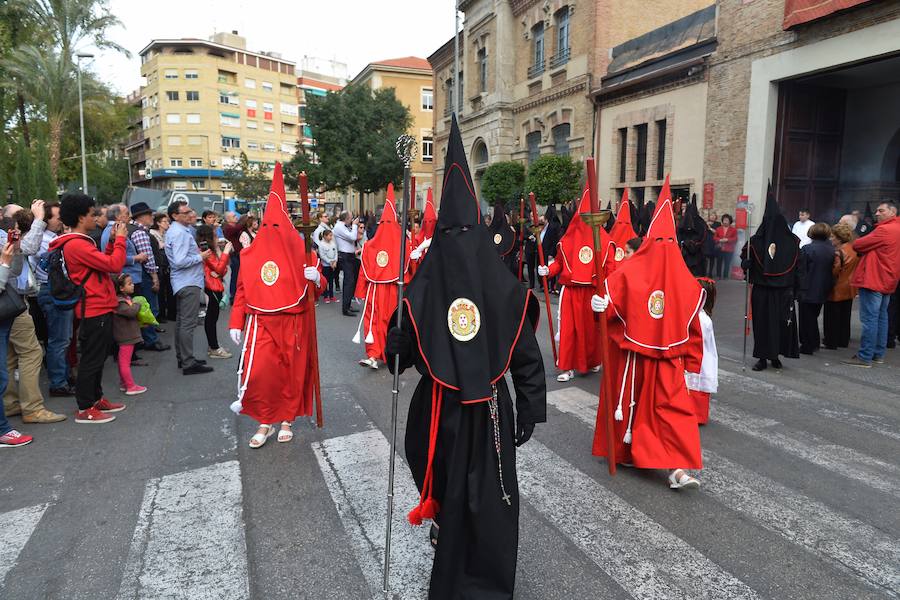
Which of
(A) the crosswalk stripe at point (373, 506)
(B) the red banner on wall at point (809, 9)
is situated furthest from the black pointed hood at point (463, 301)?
(B) the red banner on wall at point (809, 9)

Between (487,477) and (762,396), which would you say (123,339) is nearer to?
(487,477)

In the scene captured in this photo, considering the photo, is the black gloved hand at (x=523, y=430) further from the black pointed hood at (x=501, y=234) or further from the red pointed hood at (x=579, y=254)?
the black pointed hood at (x=501, y=234)

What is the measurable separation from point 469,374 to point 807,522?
266cm

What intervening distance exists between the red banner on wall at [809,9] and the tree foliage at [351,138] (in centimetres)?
2447

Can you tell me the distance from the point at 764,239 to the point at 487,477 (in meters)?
6.43

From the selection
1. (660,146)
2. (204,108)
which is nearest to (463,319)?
(660,146)

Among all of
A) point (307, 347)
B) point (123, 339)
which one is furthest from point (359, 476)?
point (123, 339)

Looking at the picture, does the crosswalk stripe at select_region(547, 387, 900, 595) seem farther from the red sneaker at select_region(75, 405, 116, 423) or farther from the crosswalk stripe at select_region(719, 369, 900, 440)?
the red sneaker at select_region(75, 405, 116, 423)

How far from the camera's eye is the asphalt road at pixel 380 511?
3.29 m

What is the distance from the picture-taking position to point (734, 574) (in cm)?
334

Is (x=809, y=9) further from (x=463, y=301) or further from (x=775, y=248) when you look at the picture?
(x=463, y=301)

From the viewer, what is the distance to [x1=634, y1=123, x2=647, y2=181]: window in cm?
1983

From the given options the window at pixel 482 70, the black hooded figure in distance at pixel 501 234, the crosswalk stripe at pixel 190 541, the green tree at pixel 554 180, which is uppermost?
the window at pixel 482 70

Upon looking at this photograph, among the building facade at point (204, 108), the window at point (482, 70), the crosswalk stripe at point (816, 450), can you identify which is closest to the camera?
the crosswalk stripe at point (816, 450)
